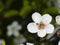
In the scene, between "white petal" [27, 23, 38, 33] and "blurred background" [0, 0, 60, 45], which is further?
"blurred background" [0, 0, 60, 45]

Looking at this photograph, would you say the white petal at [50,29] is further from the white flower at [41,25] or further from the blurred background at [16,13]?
the blurred background at [16,13]

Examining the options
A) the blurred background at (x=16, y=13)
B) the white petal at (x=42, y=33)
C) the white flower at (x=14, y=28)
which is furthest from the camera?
the white flower at (x=14, y=28)

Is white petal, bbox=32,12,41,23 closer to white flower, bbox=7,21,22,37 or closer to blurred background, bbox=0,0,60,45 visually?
blurred background, bbox=0,0,60,45

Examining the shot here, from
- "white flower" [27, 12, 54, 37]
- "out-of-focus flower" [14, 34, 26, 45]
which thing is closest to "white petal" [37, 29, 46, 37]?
"white flower" [27, 12, 54, 37]

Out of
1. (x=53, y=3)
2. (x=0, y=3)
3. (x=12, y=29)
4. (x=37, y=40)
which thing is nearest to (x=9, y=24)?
(x=12, y=29)

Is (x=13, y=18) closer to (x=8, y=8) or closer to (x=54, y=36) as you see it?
(x=8, y=8)

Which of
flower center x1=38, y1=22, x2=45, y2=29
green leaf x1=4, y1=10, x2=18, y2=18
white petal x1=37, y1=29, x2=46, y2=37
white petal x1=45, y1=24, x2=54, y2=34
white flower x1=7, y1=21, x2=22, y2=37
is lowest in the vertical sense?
white petal x1=37, y1=29, x2=46, y2=37

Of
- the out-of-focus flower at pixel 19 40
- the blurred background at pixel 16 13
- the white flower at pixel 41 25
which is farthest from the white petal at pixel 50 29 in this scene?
the out-of-focus flower at pixel 19 40
